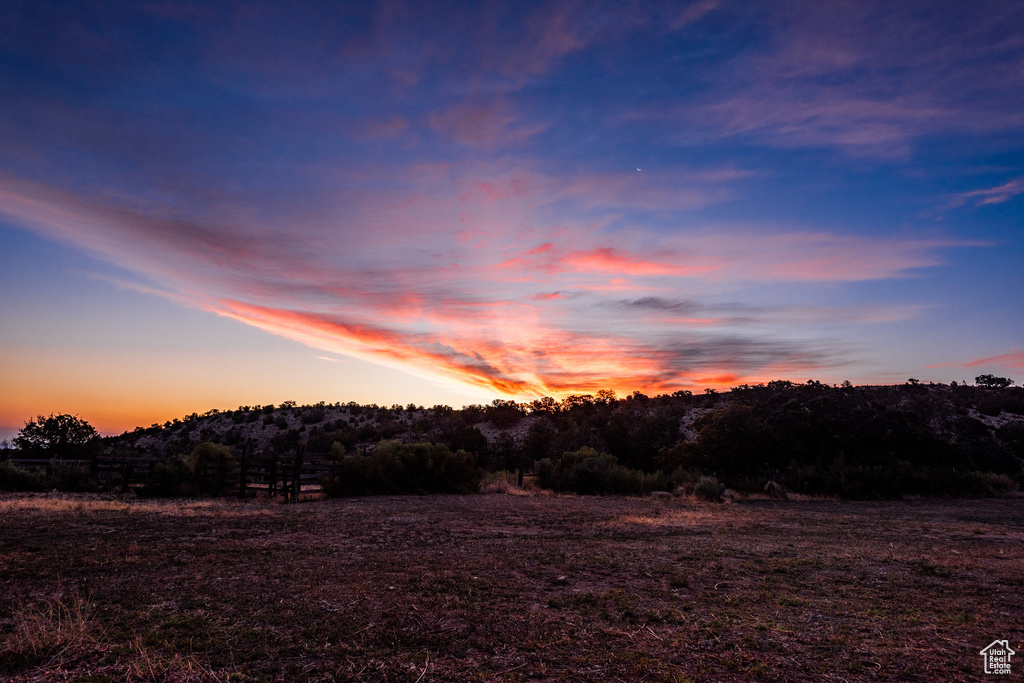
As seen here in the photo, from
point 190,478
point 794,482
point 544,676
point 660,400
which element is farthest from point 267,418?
point 544,676

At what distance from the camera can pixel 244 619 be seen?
22.1 ft

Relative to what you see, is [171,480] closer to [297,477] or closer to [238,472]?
[238,472]

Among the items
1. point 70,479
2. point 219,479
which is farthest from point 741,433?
point 70,479

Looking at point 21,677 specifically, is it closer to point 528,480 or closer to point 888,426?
point 528,480

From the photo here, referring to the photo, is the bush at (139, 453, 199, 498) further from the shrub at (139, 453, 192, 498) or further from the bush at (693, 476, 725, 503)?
the bush at (693, 476, 725, 503)

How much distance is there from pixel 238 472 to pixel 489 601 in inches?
834

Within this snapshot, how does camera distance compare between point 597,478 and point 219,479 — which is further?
point 597,478

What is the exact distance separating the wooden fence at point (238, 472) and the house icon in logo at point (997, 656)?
23.6 metres

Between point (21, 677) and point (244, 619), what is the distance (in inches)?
88.6

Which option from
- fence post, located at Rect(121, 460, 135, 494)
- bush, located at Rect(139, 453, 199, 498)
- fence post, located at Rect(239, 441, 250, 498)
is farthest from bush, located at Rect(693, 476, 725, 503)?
fence post, located at Rect(121, 460, 135, 494)

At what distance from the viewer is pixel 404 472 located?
2791cm

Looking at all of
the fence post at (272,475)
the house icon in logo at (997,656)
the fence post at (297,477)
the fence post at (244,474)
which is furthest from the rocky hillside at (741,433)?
the house icon in logo at (997,656)

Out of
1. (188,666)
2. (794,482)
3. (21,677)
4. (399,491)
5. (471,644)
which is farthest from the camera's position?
(794,482)

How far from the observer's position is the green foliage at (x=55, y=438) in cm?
3709
